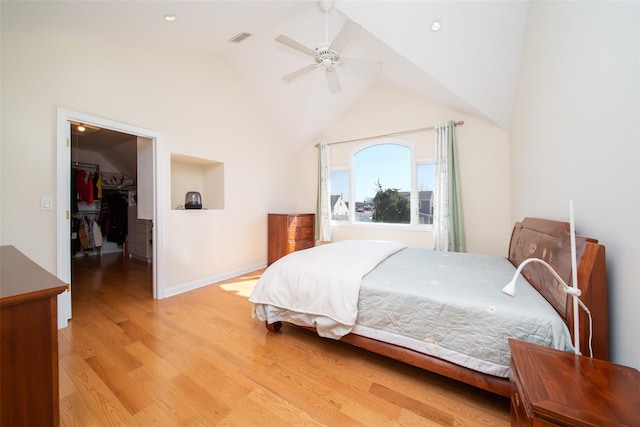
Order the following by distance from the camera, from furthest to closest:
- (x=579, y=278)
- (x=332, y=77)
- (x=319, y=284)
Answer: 1. (x=332, y=77)
2. (x=319, y=284)
3. (x=579, y=278)

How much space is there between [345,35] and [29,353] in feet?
9.12

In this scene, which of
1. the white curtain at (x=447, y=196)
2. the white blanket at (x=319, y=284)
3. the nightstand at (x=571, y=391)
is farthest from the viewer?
the white curtain at (x=447, y=196)

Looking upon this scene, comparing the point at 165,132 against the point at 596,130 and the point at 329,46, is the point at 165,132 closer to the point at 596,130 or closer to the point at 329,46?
the point at 329,46

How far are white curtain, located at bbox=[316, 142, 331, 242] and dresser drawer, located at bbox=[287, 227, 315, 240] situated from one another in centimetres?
22

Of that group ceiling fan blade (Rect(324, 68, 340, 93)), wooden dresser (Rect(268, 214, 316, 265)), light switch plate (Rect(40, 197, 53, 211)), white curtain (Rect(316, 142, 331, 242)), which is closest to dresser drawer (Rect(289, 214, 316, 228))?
wooden dresser (Rect(268, 214, 316, 265))

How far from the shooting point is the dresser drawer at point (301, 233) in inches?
169

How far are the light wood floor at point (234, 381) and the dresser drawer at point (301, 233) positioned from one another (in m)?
1.96

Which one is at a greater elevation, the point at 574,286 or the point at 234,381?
the point at 574,286

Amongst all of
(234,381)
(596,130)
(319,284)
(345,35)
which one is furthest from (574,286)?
(345,35)

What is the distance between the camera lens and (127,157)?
5.01 m

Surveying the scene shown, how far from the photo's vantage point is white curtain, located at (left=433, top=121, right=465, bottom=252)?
11.4ft

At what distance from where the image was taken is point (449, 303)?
1.41 metres

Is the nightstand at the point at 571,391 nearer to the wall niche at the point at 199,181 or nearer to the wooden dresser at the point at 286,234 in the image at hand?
the wooden dresser at the point at 286,234

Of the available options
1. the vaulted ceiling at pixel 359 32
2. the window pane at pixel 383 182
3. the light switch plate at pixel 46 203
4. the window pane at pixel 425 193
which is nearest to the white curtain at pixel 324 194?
the window pane at pixel 383 182
